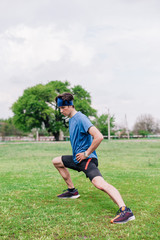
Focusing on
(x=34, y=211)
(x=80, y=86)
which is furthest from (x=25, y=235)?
(x=80, y=86)

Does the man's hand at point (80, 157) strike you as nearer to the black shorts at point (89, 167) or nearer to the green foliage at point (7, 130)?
the black shorts at point (89, 167)

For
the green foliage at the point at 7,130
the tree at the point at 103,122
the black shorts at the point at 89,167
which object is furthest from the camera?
the green foliage at the point at 7,130

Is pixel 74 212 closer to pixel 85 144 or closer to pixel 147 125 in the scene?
pixel 85 144

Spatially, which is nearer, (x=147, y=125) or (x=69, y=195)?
(x=69, y=195)

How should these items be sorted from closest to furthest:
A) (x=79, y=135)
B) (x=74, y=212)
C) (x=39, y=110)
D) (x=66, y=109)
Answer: (x=74, y=212) → (x=79, y=135) → (x=66, y=109) → (x=39, y=110)

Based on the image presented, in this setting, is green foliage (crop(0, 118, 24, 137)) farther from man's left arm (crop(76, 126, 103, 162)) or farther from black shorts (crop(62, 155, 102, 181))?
man's left arm (crop(76, 126, 103, 162))

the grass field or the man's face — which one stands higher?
Result: the man's face

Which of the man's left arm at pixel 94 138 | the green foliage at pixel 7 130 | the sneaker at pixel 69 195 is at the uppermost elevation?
the green foliage at pixel 7 130

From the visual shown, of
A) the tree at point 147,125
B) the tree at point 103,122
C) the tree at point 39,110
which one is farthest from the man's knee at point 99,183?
the tree at point 147,125

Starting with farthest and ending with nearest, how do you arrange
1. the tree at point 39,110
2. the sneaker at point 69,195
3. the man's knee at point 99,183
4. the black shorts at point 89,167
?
1. the tree at point 39,110
2. the sneaker at point 69,195
3. the black shorts at point 89,167
4. the man's knee at point 99,183

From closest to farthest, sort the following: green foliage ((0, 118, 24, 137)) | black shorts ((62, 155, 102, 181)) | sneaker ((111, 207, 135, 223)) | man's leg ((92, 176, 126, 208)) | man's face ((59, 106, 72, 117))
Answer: sneaker ((111, 207, 135, 223)), man's leg ((92, 176, 126, 208)), black shorts ((62, 155, 102, 181)), man's face ((59, 106, 72, 117)), green foliage ((0, 118, 24, 137))

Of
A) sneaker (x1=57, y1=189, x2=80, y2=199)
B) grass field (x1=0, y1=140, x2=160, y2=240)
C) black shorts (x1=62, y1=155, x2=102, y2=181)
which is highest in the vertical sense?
black shorts (x1=62, y1=155, x2=102, y2=181)

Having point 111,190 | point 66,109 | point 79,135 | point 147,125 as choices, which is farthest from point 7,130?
point 111,190

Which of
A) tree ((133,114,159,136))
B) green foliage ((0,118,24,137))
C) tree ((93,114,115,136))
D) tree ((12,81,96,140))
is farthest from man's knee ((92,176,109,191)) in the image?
tree ((133,114,159,136))
